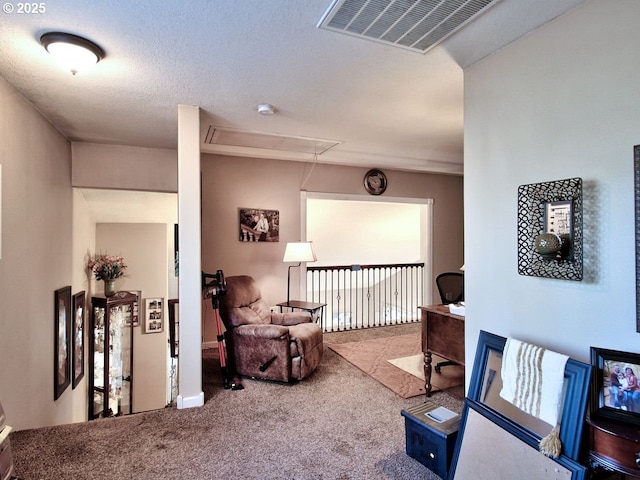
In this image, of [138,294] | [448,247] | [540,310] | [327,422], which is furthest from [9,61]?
[448,247]

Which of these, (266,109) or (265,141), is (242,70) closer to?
(266,109)

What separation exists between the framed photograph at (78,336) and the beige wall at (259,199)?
1577 millimetres

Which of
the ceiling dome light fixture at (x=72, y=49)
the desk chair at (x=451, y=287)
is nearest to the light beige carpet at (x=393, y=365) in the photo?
the desk chair at (x=451, y=287)

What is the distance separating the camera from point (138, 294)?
244 inches

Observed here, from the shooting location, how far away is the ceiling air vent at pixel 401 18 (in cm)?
184

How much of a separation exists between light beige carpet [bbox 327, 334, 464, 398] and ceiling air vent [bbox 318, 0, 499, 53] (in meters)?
2.84

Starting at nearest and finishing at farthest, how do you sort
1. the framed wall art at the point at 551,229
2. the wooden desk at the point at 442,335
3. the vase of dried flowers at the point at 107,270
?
the framed wall art at the point at 551,229 → the wooden desk at the point at 442,335 → the vase of dried flowers at the point at 107,270

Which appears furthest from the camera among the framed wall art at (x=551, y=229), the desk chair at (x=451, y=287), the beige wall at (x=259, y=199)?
the beige wall at (x=259, y=199)

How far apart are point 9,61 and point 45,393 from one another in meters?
2.85

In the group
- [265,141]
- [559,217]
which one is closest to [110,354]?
[265,141]

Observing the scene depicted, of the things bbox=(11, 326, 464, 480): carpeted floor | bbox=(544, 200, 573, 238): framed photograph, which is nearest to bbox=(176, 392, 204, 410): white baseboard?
bbox=(11, 326, 464, 480): carpeted floor

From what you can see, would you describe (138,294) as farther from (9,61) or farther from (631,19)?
(631,19)

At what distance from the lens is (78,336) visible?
4586 millimetres

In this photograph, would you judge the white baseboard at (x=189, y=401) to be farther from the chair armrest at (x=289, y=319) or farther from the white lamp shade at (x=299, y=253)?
the white lamp shade at (x=299, y=253)
